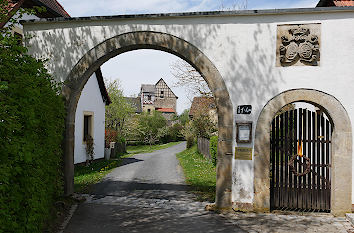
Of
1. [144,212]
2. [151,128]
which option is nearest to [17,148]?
[144,212]

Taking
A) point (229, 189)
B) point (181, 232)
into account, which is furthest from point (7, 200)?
point (229, 189)

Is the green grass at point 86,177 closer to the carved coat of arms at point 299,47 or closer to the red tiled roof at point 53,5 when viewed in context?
the carved coat of arms at point 299,47

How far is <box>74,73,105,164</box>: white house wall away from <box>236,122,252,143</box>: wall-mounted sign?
9521mm

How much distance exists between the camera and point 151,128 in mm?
43438

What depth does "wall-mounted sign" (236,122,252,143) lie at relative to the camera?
22.8 ft

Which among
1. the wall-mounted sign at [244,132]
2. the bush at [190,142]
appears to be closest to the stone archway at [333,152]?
the wall-mounted sign at [244,132]

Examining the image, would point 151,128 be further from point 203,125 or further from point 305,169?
point 305,169

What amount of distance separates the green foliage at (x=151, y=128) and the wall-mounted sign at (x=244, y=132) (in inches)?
1328

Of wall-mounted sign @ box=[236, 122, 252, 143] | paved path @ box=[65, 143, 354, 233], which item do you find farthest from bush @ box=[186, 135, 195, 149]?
wall-mounted sign @ box=[236, 122, 252, 143]

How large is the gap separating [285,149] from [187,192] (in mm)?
3427

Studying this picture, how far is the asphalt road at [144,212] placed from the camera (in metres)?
5.85

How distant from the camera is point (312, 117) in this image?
700cm

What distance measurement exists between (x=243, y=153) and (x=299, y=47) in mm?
2677

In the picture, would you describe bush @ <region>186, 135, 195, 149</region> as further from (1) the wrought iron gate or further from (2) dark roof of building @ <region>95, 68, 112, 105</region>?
(1) the wrought iron gate
